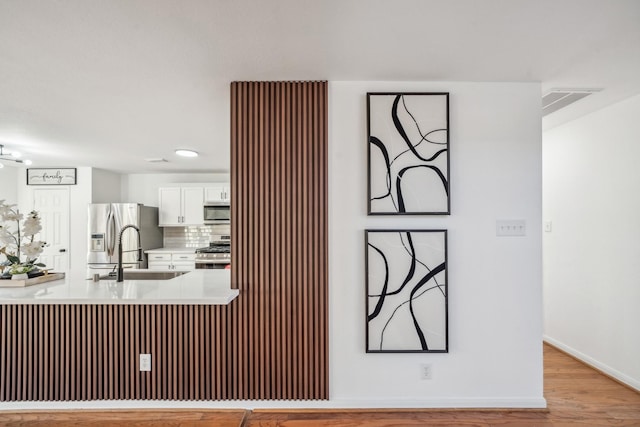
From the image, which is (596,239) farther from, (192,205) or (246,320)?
(192,205)

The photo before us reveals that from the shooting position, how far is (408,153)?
2342 millimetres

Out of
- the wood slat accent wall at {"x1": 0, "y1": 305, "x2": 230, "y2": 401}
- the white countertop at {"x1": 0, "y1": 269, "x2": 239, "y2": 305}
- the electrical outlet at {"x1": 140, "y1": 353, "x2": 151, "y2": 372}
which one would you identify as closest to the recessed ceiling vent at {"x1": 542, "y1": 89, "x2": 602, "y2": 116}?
the white countertop at {"x1": 0, "y1": 269, "x2": 239, "y2": 305}

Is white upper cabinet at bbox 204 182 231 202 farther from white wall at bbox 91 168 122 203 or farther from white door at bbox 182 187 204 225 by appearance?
white wall at bbox 91 168 122 203

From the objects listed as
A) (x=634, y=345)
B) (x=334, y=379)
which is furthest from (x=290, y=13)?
(x=634, y=345)

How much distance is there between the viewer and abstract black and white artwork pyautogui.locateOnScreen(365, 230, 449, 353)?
2320 millimetres

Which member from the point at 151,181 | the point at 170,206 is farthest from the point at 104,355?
the point at 151,181

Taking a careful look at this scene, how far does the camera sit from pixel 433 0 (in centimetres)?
149

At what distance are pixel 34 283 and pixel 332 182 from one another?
2447 mm

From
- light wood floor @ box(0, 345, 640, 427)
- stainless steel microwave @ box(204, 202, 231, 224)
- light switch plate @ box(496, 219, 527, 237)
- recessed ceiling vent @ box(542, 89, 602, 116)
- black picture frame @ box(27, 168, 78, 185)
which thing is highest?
recessed ceiling vent @ box(542, 89, 602, 116)

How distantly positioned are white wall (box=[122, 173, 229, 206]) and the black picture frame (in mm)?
895

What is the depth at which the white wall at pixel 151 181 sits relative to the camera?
6.35 m

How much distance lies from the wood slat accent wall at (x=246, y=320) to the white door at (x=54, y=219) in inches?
158

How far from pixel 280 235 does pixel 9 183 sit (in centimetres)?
583

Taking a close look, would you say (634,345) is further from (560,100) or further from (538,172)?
(560,100)
